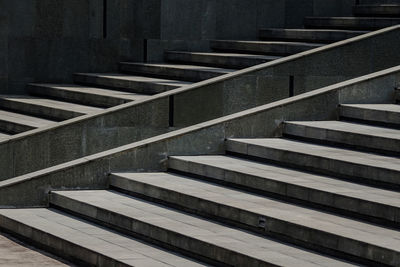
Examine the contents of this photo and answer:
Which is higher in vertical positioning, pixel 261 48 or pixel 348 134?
pixel 261 48

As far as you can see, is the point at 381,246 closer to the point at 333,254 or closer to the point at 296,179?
the point at 333,254

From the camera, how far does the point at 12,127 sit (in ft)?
55.5

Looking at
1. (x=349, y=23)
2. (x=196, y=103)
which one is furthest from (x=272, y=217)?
(x=349, y=23)

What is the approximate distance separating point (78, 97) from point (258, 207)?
7304 millimetres

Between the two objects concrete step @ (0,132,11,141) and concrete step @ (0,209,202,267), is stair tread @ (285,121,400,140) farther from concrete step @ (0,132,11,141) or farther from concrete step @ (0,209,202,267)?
concrete step @ (0,132,11,141)

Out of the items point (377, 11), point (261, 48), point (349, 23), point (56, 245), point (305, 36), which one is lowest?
point (56, 245)

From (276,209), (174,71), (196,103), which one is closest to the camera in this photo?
(276,209)

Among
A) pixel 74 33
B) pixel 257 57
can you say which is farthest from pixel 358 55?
pixel 74 33

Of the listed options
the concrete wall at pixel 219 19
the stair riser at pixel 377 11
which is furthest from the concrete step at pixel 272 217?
the stair riser at pixel 377 11

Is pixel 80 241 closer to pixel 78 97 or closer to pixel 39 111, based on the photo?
pixel 39 111

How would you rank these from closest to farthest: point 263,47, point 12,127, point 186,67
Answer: point 12,127
point 186,67
point 263,47

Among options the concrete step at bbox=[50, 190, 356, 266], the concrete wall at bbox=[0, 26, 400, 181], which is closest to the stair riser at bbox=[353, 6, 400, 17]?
the concrete wall at bbox=[0, 26, 400, 181]

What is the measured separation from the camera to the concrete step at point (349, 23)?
19.2 m

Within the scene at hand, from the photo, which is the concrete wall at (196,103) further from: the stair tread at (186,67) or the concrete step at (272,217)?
the concrete step at (272,217)
